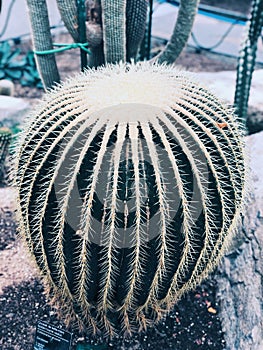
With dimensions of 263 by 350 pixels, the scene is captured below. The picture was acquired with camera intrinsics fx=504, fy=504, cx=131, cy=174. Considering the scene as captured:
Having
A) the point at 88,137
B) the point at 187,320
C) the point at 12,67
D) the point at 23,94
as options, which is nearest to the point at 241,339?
the point at 187,320

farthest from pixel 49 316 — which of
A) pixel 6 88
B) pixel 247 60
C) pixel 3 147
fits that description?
pixel 6 88

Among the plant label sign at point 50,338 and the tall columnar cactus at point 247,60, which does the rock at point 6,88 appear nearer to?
the tall columnar cactus at point 247,60

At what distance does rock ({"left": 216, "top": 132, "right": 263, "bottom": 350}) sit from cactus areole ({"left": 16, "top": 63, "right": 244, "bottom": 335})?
242 mm

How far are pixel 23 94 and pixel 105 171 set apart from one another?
10.7ft

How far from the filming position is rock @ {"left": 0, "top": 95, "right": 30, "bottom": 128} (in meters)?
3.73

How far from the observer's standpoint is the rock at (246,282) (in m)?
1.92

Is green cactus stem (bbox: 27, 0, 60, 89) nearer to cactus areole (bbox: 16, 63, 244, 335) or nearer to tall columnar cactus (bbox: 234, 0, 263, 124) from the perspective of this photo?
cactus areole (bbox: 16, 63, 244, 335)

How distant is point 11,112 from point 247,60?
1813 millimetres

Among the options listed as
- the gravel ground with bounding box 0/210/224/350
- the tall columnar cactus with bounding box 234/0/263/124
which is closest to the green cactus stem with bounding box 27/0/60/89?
the gravel ground with bounding box 0/210/224/350

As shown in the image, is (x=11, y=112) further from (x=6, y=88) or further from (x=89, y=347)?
(x=89, y=347)

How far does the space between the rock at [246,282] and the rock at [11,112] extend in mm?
2043

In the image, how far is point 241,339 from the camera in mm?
1929

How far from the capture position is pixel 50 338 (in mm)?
1842

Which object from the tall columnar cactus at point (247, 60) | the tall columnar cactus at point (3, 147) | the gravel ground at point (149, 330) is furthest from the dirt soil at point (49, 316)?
the tall columnar cactus at point (247, 60)
